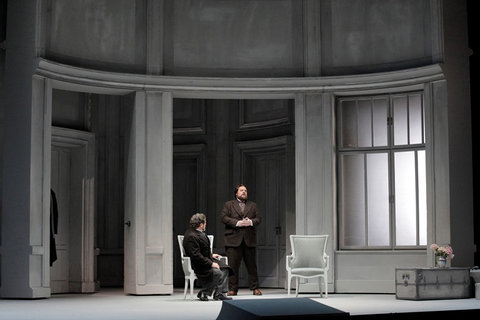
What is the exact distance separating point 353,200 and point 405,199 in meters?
0.69

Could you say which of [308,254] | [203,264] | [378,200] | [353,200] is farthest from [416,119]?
[203,264]

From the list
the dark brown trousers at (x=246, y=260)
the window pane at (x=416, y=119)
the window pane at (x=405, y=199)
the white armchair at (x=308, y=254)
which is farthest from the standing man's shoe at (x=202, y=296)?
the window pane at (x=416, y=119)

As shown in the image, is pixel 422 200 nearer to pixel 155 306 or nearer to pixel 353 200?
pixel 353 200

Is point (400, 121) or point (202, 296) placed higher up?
point (400, 121)

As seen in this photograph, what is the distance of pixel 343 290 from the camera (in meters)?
10.9

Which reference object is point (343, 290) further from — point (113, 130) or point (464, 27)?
point (113, 130)

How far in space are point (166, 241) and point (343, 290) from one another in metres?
2.32

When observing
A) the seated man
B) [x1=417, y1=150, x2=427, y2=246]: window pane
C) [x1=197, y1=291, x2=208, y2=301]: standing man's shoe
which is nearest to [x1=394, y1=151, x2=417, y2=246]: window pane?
[x1=417, y1=150, x2=427, y2=246]: window pane

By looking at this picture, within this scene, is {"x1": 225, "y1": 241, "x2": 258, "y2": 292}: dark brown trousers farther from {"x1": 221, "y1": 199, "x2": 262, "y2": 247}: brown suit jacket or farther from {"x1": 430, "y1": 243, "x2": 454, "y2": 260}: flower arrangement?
{"x1": 430, "y1": 243, "x2": 454, "y2": 260}: flower arrangement

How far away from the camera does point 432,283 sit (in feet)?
31.0

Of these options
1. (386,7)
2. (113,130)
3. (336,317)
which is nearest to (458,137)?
(386,7)

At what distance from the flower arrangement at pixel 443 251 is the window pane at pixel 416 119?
1576 mm

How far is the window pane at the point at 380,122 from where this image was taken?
11.1m

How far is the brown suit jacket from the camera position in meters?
10.6
